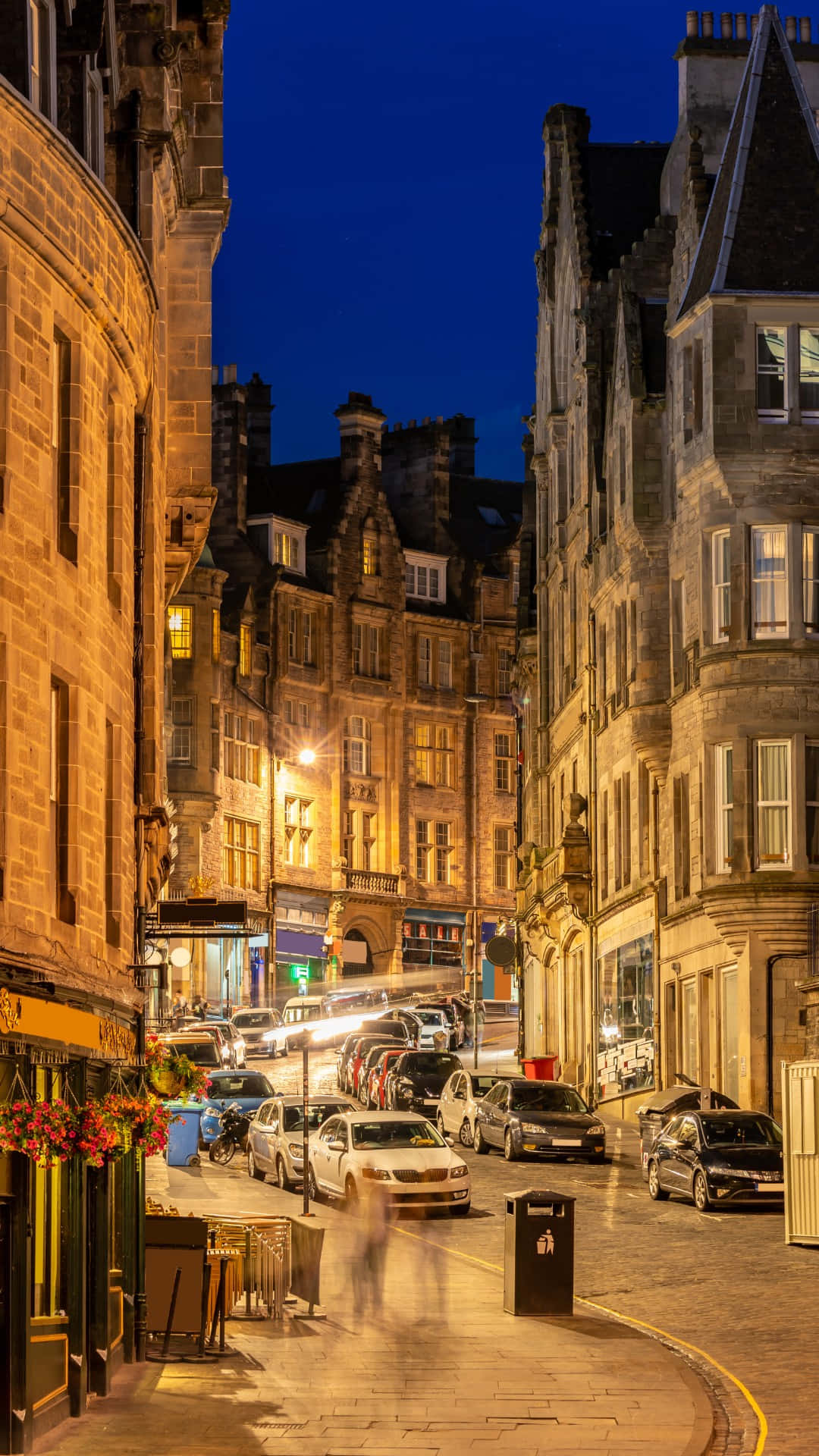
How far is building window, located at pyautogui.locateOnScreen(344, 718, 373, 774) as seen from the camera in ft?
300

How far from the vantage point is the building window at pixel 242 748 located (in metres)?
83.6

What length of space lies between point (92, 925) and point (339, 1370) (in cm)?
419

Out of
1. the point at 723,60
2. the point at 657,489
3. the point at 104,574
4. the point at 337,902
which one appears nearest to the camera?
the point at 104,574

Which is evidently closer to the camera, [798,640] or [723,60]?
[798,640]

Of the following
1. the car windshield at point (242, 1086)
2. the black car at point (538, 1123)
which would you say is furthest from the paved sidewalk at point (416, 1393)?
the car windshield at point (242, 1086)

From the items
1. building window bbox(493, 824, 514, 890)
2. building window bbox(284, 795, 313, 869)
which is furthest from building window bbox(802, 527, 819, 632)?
building window bbox(493, 824, 514, 890)

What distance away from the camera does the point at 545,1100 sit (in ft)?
130

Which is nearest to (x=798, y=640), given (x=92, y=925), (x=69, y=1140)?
(x=92, y=925)

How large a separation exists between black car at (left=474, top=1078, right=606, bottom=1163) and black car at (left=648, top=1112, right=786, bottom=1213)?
460 cm

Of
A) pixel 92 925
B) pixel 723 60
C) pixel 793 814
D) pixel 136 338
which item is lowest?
pixel 92 925

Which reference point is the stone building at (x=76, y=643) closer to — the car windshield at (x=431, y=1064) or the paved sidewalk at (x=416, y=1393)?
the paved sidewalk at (x=416, y=1393)

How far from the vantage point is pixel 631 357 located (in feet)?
163

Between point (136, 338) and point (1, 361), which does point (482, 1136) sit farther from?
point (1, 361)

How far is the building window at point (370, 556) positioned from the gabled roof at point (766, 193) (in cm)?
4699
